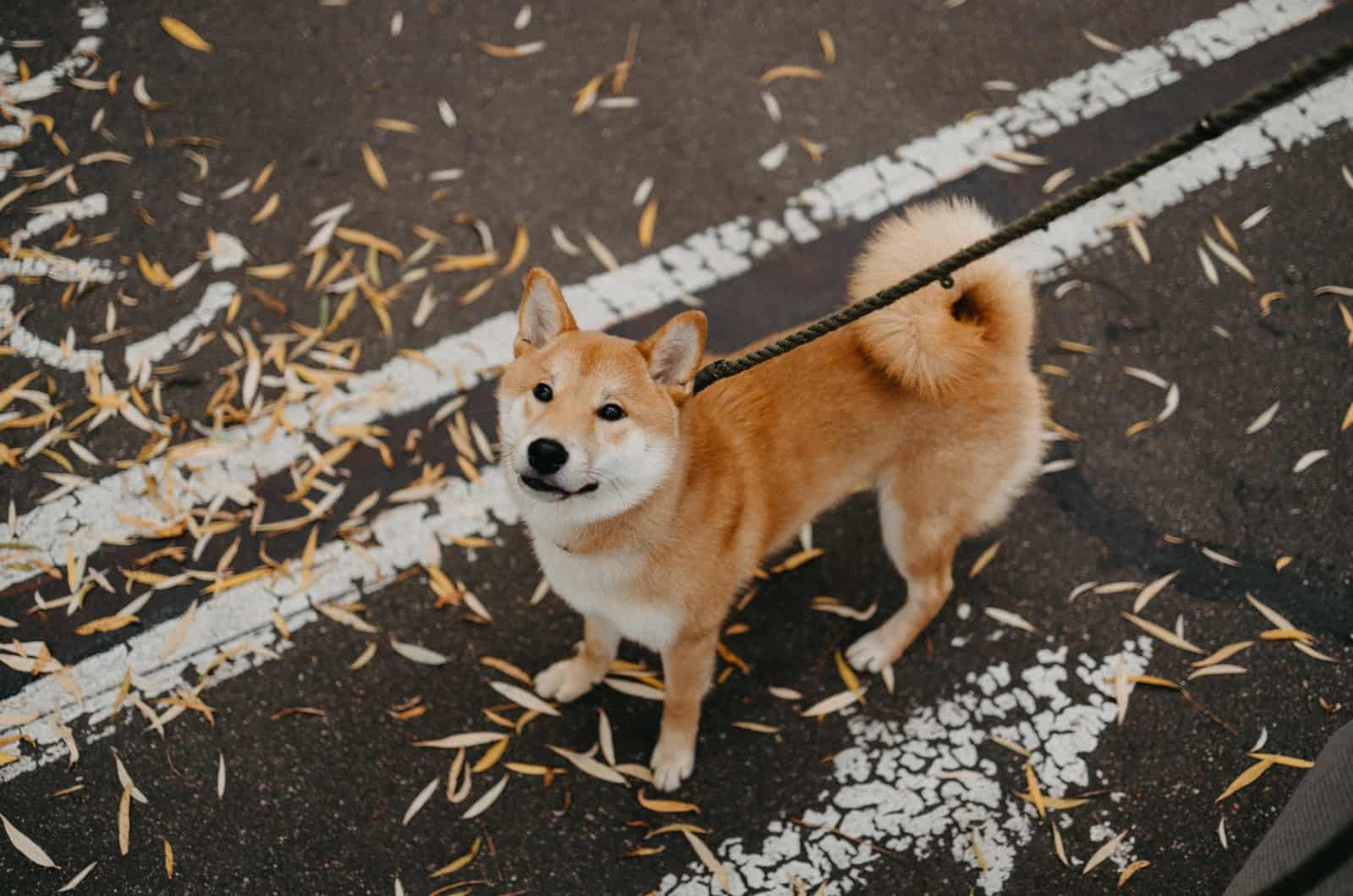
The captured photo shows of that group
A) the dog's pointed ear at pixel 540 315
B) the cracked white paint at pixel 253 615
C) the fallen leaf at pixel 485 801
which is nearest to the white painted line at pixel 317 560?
the cracked white paint at pixel 253 615

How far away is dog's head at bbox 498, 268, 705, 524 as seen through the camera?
198 centimetres

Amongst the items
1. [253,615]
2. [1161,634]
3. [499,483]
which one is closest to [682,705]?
[499,483]

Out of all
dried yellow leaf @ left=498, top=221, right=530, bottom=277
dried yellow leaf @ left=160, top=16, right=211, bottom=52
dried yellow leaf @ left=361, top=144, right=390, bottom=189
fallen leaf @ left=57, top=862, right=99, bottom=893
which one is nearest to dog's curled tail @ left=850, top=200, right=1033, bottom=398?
dried yellow leaf @ left=498, top=221, right=530, bottom=277

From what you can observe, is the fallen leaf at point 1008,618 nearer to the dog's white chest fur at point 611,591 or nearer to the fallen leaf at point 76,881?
the dog's white chest fur at point 611,591

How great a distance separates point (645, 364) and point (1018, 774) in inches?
68.3

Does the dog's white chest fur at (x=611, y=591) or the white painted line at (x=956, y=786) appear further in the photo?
the white painted line at (x=956, y=786)

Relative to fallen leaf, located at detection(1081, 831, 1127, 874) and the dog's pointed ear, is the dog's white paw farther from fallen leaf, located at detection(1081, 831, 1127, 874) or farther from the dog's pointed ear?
fallen leaf, located at detection(1081, 831, 1127, 874)

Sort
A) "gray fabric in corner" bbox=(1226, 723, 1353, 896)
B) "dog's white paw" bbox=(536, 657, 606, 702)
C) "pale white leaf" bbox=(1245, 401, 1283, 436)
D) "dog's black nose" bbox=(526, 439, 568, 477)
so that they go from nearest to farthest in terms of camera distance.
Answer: "gray fabric in corner" bbox=(1226, 723, 1353, 896), "dog's black nose" bbox=(526, 439, 568, 477), "dog's white paw" bbox=(536, 657, 606, 702), "pale white leaf" bbox=(1245, 401, 1283, 436)

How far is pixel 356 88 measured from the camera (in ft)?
13.2

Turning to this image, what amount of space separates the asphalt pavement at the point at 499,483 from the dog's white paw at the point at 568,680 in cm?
7

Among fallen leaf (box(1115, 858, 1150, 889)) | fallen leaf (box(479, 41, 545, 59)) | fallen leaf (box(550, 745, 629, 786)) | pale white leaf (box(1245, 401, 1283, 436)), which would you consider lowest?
fallen leaf (box(1115, 858, 1150, 889))

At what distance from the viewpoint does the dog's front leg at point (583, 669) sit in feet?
9.06

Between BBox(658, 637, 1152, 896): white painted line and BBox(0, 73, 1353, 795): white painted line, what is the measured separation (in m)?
1.35

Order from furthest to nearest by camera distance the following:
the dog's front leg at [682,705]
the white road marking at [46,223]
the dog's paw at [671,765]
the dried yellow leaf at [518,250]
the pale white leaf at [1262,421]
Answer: the dried yellow leaf at [518,250]
the white road marking at [46,223]
the pale white leaf at [1262,421]
the dog's paw at [671,765]
the dog's front leg at [682,705]
